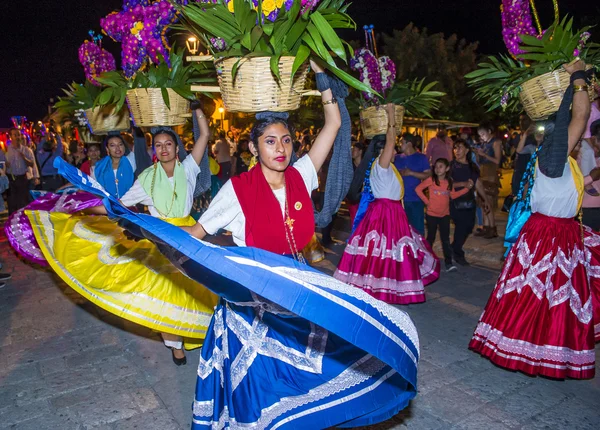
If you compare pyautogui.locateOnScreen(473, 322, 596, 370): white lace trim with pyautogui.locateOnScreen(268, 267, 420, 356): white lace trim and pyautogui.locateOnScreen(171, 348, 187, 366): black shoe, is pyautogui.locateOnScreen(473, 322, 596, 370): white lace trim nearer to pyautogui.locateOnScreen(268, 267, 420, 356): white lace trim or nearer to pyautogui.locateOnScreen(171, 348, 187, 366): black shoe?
pyautogui.locateOnScreen(268, 267, 420, 356): white lace trim

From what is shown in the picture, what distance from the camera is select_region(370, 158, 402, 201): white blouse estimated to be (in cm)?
588

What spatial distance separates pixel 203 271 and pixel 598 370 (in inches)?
134

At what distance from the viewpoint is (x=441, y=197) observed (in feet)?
22.6

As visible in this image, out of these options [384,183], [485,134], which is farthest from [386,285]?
[485,134]

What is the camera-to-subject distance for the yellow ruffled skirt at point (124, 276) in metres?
3.82

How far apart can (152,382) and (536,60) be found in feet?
13.2

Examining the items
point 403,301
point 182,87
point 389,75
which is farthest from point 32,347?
point 389,75

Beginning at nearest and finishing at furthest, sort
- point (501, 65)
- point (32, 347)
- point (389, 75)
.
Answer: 1. point (501, 65)
2. point (32, 347)
3. point (389, 75)

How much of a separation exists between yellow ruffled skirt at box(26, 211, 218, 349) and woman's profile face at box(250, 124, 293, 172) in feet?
5.56

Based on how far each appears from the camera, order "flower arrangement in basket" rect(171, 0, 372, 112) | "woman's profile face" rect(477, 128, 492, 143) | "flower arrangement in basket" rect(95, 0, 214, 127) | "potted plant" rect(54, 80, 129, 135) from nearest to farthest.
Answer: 1. "flower arrangement in basket" rect(171, 0, 372, 112)
2. "flower arrangement in basket" rect(95, 0, 214, 127)
3. "potted plant" rect(54, 80, 129, 135)
4. "woman's profile face" rect(477, 128, 492, 143)

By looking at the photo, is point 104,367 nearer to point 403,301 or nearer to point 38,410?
point 38,410

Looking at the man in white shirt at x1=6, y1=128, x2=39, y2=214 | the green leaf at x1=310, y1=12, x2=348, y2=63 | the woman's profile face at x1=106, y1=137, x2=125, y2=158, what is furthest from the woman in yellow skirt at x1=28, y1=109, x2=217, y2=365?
the man in white shirt at x1=6, y1=128, x2=39, y2=214

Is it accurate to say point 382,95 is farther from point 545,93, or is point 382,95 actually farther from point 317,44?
point 317,44

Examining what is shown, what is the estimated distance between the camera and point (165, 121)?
4.06 meters
